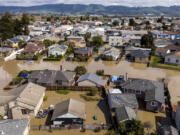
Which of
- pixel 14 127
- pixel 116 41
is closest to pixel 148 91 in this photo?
pixel 14 127

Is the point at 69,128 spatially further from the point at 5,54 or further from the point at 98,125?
the point at 5,54

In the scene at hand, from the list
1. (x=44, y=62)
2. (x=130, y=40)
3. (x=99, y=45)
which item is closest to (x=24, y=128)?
(x=44, y=62)

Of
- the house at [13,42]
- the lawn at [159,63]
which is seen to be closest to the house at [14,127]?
the lawn at [159,63]

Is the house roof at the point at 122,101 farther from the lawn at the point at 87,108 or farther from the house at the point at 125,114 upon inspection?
the lawn at the point at 87,108

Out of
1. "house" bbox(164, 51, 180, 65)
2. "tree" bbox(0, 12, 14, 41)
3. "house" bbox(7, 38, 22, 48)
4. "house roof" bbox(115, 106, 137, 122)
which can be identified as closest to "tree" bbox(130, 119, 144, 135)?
"house roof" bbox(115, 106, 137, 122)

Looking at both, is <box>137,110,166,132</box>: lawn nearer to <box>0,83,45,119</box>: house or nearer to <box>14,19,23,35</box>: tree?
<box>0,83,45,119</box>: house

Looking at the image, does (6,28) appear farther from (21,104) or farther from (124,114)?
(124,114)
